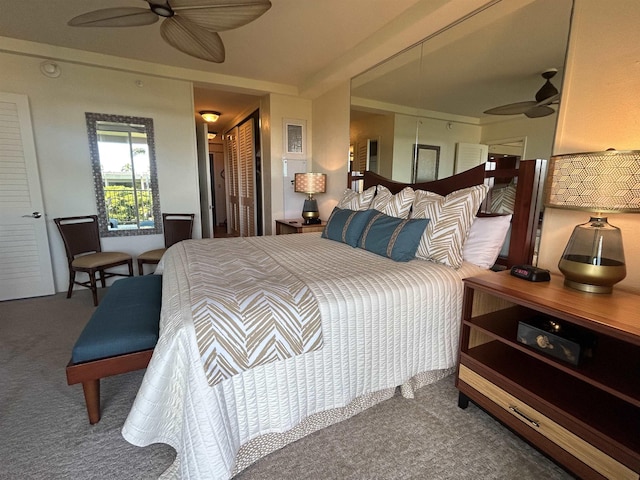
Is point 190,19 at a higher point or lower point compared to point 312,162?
higher

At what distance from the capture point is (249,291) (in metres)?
1.42

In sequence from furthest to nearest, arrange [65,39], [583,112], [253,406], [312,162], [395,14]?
[312,162], [65,39], [395,14], [583,112], [253,406]

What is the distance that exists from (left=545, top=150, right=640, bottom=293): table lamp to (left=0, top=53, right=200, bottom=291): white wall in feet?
12.6

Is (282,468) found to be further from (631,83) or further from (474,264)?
(631,83)

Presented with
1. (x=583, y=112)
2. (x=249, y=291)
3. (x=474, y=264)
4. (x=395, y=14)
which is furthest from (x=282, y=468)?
(x=395, y=14)

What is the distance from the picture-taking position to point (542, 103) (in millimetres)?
1794

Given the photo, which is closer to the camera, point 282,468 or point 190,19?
point 282,468

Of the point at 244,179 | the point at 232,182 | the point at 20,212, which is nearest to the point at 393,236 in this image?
the point at 20,212

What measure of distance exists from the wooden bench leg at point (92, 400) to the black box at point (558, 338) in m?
2.13

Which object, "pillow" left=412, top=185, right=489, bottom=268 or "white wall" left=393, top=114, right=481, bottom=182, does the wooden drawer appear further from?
"white wall" left=393, top=114, right=481, bottom=182

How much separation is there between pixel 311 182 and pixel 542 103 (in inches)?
102

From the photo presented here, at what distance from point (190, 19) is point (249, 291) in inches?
68.3

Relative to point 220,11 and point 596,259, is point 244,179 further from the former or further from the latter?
point 596,259

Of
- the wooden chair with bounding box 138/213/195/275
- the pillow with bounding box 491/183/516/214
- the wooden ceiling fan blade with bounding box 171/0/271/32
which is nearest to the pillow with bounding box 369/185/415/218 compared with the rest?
the pillow with bounding box 491/183/516/214
